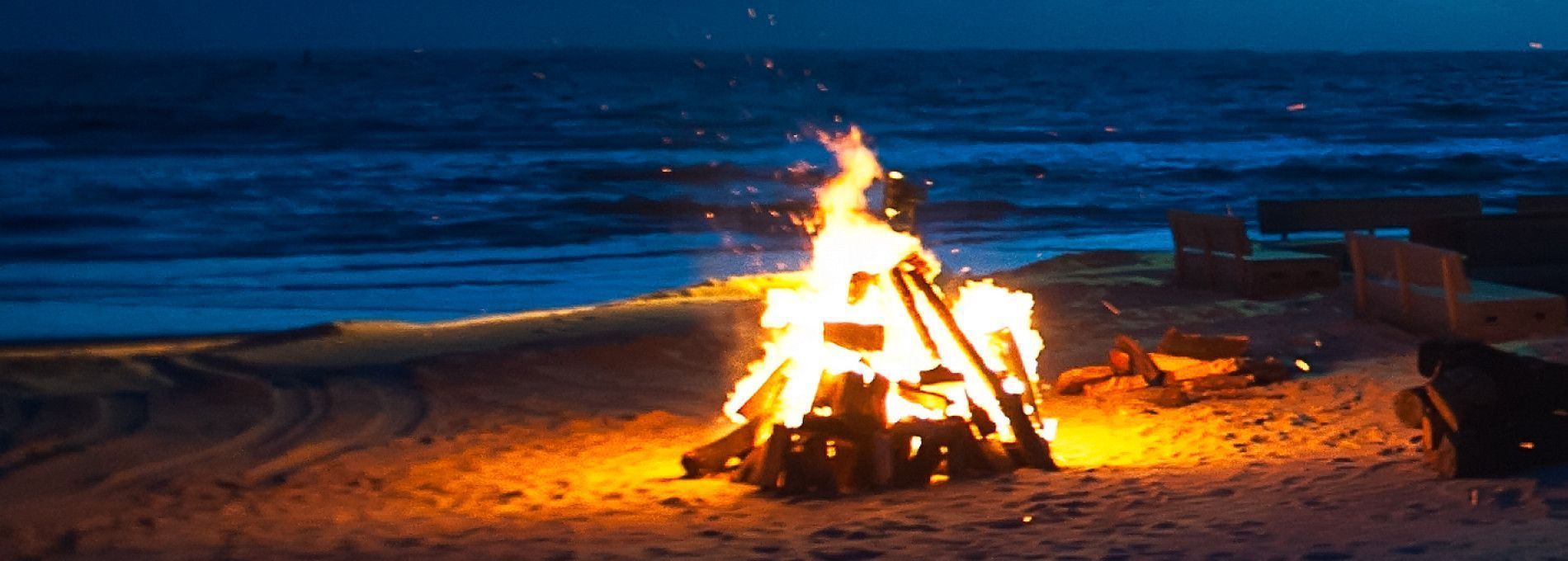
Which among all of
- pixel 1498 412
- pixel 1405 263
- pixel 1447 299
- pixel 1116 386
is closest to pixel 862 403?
pixel 1498 412

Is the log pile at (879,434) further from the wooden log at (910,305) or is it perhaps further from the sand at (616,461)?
the sand at (616,461)

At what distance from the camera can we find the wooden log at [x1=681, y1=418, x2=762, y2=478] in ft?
22.6

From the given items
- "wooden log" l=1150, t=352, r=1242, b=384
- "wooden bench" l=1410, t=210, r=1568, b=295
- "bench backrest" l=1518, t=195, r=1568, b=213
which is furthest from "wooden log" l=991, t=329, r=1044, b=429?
"bench backrest" l=1518, t=195, r=1568, b=213

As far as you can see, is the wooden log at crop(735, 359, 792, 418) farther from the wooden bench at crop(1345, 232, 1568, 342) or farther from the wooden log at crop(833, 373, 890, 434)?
the wooden bench at crop(1345, 232, 1568, 342)

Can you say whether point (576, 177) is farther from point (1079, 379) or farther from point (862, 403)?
point (862, 403)

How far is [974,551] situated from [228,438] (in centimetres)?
442

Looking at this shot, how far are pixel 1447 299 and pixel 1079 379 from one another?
2.25 m

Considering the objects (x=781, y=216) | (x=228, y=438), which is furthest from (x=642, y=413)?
(x=781, y=216)

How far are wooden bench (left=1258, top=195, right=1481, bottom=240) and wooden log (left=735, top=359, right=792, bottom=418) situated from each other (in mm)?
7977

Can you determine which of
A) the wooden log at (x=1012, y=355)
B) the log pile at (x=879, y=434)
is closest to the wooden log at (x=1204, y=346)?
the wooden log at (x=1012, y=355)

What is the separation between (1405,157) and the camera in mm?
37312

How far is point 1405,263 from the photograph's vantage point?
9.73 meters

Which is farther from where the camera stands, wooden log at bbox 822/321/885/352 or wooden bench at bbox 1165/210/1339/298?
wooden bench at bbox 1165/210/1339/298

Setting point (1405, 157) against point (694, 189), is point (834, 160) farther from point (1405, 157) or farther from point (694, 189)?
point (1405, 157)
